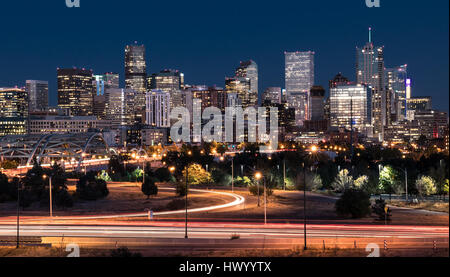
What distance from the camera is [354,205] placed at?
3825 cm

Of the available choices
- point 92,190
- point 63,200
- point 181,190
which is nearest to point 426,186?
point 181,190

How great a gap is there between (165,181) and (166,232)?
4302cm

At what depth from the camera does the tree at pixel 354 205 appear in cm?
3819

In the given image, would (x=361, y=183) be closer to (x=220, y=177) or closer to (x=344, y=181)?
(x=344, y=181)

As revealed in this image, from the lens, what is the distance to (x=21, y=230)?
32062mm

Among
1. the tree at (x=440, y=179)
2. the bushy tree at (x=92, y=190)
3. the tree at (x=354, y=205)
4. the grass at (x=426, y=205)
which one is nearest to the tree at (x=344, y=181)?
the grass at (x=426, y=205)

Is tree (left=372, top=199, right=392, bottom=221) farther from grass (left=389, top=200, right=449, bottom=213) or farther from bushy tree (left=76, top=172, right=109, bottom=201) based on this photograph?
bushy tree (left=76, top=172, right=109, bottom=201)

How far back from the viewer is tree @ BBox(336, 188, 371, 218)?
3819 centimetres

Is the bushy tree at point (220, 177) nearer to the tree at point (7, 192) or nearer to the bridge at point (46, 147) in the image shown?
the tree at point (7, 192)

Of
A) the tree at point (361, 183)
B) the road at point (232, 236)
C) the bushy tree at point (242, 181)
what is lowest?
the bushy tree at point (242, 181)

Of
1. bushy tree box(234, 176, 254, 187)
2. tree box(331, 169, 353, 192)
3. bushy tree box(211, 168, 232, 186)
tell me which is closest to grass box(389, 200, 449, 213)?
tree box(331, 169, 353, 192)
